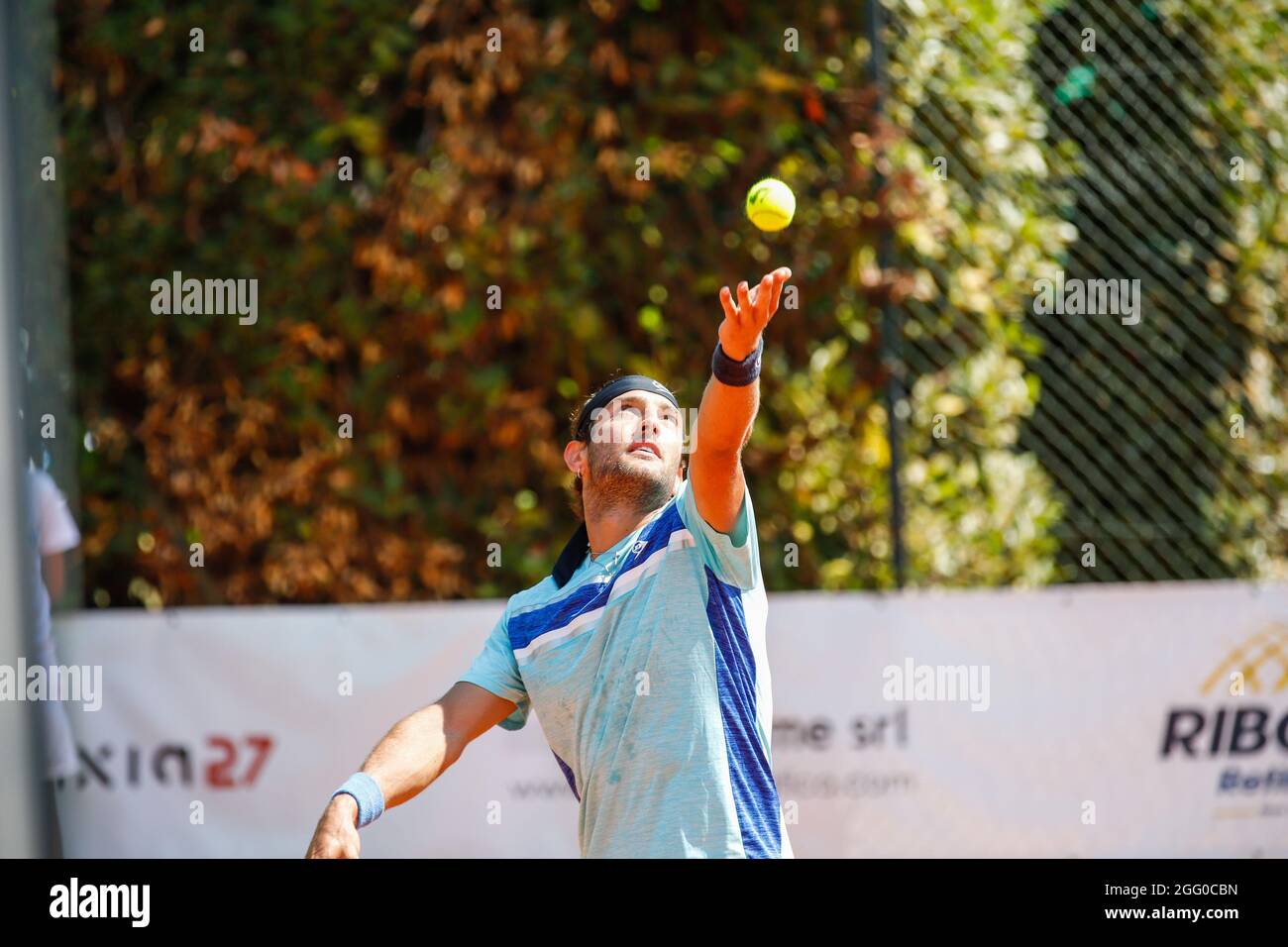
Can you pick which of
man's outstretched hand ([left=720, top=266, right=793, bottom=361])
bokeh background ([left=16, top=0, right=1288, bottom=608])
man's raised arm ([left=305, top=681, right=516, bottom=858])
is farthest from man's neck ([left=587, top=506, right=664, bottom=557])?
bokeh background ([left=16, top=0, right=1288, bottom=608])

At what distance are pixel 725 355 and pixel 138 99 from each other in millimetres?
5504

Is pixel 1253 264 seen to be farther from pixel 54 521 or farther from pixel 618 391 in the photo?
pixel 54 521

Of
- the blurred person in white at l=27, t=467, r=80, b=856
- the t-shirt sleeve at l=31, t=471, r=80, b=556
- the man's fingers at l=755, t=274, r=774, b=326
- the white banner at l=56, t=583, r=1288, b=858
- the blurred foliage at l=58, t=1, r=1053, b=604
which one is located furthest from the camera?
the blurred foliage at l=58, t=1, r=1053, b=604

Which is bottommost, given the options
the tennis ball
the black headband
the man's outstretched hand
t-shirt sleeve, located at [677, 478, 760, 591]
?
t-shirt sleeve, located at [677, 478, 760, 591]

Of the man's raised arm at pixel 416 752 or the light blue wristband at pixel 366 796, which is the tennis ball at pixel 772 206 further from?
the light blue wristband at pixel 366 796

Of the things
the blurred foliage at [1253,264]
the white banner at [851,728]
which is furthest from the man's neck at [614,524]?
the blurred foliage at [1253,264]

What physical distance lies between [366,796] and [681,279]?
171 inches

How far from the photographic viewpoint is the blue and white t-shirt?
129 inches

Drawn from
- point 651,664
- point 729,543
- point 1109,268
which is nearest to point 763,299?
point 729,543

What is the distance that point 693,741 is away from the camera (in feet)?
10.8

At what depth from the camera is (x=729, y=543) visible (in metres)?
3.30

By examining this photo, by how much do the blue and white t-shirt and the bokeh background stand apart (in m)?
3.52

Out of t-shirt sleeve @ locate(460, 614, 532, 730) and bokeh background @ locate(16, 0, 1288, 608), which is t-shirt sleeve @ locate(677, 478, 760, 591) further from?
bokeh background @ locate(16, 0, 1288, 608)

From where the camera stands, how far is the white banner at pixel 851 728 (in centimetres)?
559
